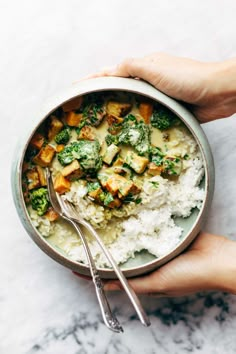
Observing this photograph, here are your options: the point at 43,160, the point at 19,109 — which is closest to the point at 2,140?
→ the point at 19,109

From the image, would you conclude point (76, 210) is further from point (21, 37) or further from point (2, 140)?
point (21, 37)

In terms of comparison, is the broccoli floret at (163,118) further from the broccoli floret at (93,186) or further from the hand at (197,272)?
the hand at (197,272)

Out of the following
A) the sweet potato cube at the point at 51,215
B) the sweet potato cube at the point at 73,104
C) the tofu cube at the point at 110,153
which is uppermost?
the sweet potato cube at the point at 73,104

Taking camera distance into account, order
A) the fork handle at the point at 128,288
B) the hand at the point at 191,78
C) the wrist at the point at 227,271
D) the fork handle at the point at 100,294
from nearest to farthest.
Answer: the fork handle at the point at 128,288 → the fork handle at the point at 100,294 → the hand at the point at 191,78 → the wrist at the point at 227,271

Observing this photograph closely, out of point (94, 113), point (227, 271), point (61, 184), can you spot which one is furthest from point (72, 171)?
point (227, 271)

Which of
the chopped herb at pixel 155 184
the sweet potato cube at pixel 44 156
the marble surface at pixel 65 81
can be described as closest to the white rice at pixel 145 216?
the chopped herb at pixel 155 184

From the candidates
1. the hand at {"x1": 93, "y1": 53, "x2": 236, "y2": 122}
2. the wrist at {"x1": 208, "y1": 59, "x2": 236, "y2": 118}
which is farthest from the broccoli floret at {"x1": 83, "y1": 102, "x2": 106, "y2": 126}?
the wrist at {"x1": 208, "y1": 59, "x2": 236, "y2": 118}

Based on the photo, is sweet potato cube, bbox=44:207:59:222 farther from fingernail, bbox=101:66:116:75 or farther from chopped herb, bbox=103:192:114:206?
fingernail, bbox=101:66:116:75
